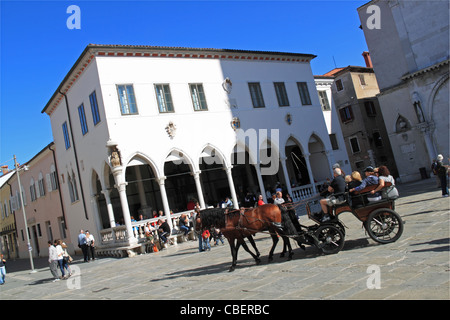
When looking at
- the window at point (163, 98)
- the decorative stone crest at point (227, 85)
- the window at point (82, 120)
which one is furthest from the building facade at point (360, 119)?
the window at point (82, 120)

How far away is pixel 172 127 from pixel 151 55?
12.9 ft

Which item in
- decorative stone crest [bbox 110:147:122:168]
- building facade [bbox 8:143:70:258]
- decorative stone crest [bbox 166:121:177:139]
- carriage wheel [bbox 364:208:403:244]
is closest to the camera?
carriage wheel [bbox 364:208:403:244]

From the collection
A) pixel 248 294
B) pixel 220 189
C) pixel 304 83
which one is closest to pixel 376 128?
pixel 304 83

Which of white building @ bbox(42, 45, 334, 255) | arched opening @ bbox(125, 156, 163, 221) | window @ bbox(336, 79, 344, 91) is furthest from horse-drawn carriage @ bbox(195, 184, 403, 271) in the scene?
window @ bbox(336, 79, 344, 91)

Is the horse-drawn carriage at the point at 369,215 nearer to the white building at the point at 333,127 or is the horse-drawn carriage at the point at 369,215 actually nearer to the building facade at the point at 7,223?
the white building at the point at 333,127

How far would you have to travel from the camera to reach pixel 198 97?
2233cm

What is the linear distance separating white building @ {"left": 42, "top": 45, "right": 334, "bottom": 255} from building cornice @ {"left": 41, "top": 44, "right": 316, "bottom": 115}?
0.06 meters


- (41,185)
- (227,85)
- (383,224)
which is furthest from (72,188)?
(383,224)

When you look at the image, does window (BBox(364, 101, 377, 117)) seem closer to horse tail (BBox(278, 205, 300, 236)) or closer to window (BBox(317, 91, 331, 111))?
window (BBox(317, 91, 331, 111))

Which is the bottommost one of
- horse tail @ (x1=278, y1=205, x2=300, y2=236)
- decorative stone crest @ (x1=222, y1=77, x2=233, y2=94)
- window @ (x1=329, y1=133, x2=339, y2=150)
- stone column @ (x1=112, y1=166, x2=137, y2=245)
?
horse tail @ (x1=278, y1=205, x2=300, y2=236)

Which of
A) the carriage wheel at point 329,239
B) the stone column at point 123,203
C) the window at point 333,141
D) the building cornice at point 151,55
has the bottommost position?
the carriage wheel at point 329,239

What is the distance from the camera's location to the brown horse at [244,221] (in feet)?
30.4

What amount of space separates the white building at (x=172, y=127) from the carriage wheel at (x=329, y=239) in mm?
11569

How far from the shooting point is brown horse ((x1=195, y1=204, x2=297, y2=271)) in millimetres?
9273
